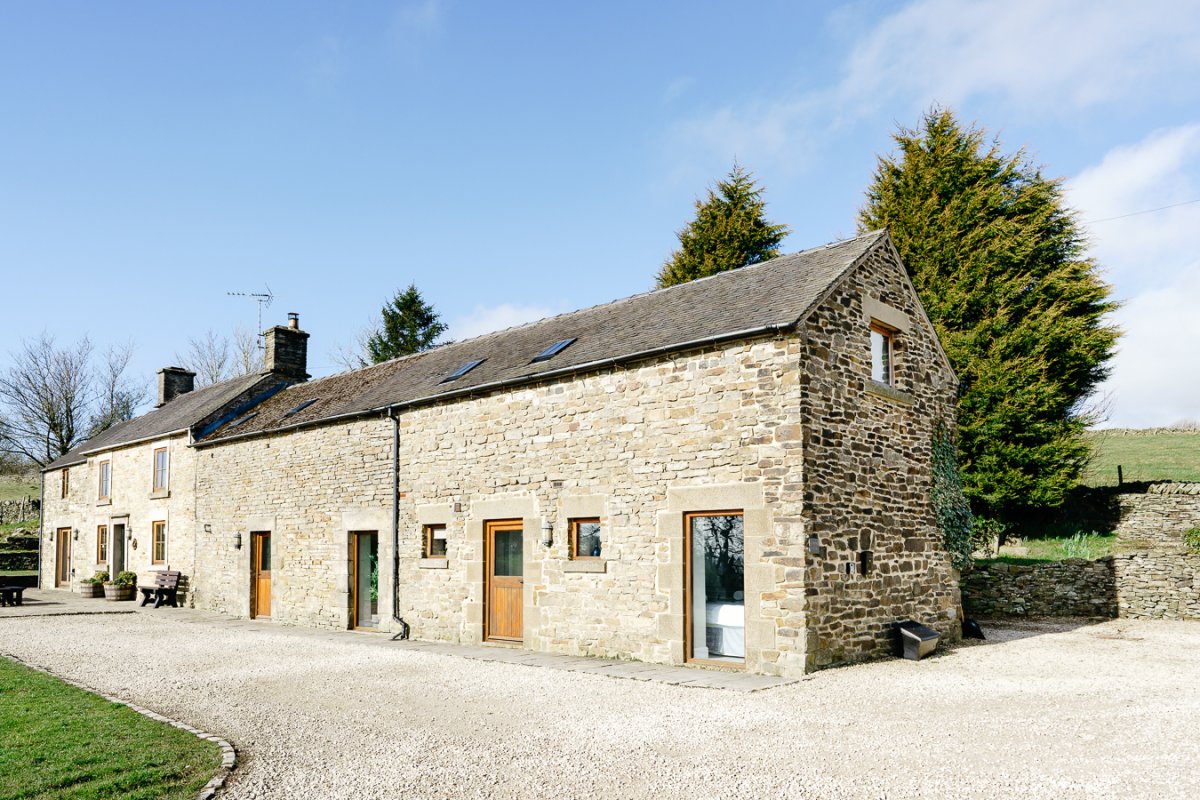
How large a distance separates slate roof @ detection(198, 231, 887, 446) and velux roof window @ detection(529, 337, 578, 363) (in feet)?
0.48

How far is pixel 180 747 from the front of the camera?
20.9 ft

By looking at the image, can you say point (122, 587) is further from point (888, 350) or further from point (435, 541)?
point (888, 350)

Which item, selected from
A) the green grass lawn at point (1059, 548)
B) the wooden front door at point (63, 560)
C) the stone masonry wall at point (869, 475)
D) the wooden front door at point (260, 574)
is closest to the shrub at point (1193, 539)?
the green grass lawn at point (1059, 548)

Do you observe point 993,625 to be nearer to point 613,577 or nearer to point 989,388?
point 989,388

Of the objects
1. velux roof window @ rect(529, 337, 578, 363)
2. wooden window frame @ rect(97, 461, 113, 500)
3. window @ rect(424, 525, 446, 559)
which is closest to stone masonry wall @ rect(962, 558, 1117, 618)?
velux roof window @ rect(529, 337, 578, 363)

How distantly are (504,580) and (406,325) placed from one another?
27.5 metres

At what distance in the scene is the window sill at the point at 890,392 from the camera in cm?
1136

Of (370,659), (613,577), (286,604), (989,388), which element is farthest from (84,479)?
(989,388)

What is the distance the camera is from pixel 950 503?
41.9ft

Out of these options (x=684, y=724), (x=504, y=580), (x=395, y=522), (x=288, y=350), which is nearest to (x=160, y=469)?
(x=288, y=350)

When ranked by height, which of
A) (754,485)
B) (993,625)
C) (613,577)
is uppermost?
(754,485)

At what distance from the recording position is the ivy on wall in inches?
496

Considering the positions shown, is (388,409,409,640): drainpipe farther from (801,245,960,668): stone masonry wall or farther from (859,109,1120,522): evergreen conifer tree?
(859,109,1120,522): evergreen conifer tree

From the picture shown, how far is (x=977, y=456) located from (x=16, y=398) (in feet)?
126
